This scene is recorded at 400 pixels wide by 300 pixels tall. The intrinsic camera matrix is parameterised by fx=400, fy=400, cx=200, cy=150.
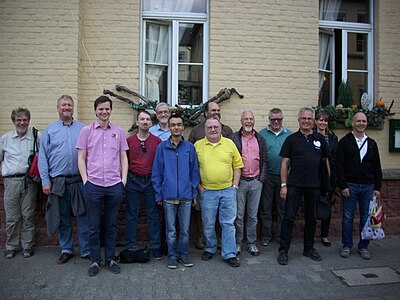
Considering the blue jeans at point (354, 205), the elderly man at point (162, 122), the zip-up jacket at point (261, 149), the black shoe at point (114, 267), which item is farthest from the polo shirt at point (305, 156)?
the black shoe at point (114, 267)

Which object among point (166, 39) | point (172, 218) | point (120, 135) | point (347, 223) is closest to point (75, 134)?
point (120, 135)

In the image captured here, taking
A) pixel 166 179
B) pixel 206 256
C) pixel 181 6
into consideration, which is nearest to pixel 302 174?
pixel 206 256

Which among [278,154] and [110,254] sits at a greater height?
[278,154]

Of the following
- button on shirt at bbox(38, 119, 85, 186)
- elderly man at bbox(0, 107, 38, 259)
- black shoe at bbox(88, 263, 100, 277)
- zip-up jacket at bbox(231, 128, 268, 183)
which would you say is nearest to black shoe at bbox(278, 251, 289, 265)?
zip-up jacket at bbox(231, 128, 268, 183)

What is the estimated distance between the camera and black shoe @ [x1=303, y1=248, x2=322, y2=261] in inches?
215

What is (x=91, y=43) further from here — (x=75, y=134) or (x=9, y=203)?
(x=9, y=203)

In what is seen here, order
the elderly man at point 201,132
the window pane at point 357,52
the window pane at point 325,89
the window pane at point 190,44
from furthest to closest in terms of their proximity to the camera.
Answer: the window pane at point 357,52, the window pane at point 325,89, the window pane at point 190,44, the elderly man at point 201,132

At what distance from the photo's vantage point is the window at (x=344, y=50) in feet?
23.9

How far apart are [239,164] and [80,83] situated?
287cm

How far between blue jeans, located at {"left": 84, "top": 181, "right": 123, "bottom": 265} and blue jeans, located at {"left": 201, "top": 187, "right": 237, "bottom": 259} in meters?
1.14

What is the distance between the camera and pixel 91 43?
6.33 metres

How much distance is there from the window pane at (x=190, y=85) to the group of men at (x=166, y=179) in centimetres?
103

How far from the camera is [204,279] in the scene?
471cm

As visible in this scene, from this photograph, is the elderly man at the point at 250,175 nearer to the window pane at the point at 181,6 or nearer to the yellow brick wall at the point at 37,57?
the window pane at the point at 181,6
